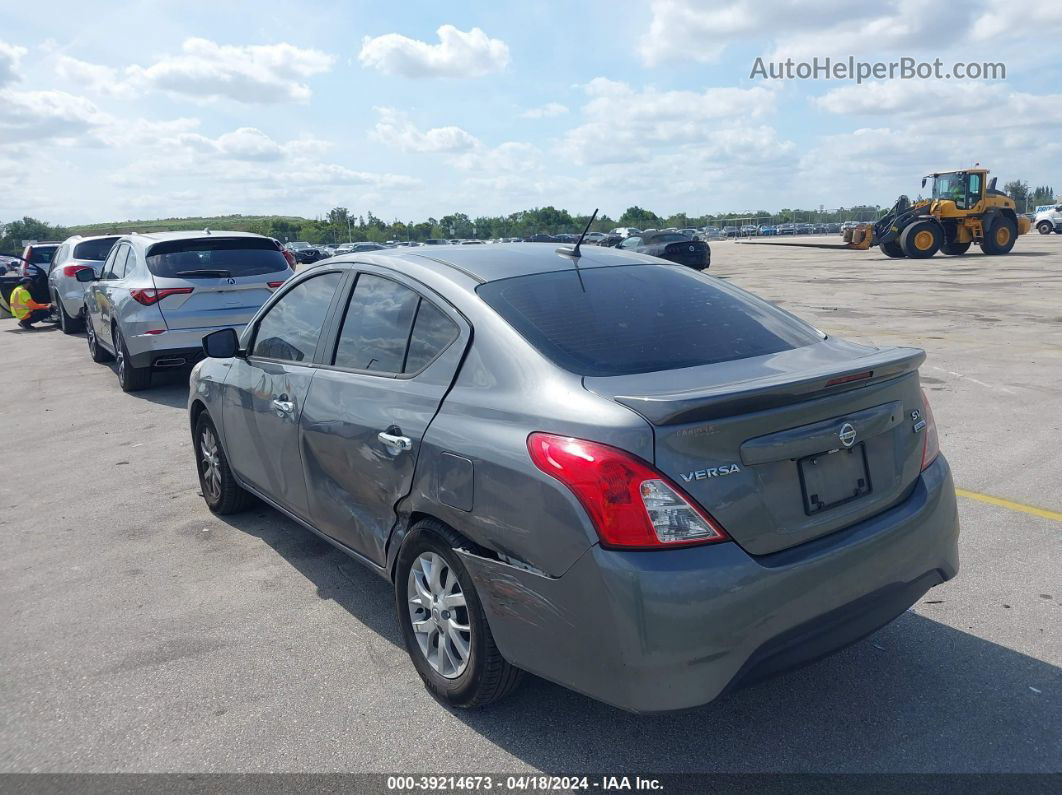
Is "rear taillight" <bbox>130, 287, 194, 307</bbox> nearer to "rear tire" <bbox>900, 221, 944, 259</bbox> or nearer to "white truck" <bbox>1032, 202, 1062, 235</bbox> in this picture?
"rear tire" <bbox>900, 221, 944, 259</bbox>

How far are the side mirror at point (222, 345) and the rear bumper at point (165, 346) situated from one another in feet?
15.7

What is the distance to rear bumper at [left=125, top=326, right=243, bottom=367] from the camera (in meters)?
9.33

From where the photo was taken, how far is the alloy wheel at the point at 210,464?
5312 mm

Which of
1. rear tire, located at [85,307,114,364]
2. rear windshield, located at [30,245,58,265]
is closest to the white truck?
rear windshield, located at [30,245,58,265]

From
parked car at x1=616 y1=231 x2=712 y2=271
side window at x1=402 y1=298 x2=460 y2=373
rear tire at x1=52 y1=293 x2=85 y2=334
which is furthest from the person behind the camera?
parked car at x1=616 y1=231 x2=712 y2=271

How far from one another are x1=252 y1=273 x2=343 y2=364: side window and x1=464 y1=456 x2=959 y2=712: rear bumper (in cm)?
179

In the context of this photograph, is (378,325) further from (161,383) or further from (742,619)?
(161,383)

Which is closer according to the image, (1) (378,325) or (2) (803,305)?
(1) (378,325)

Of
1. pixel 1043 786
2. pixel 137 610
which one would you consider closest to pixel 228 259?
pixel 137 610

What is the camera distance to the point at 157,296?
30.5 feet

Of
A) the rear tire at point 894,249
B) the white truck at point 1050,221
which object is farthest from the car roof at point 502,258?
the white truck at point 1050,221

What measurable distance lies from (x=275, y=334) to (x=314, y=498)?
3.47 ft

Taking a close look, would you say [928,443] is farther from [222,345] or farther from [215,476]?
[215,476]

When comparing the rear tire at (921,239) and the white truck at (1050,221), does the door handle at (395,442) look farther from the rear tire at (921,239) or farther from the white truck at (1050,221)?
the white truck at (1050,221)
